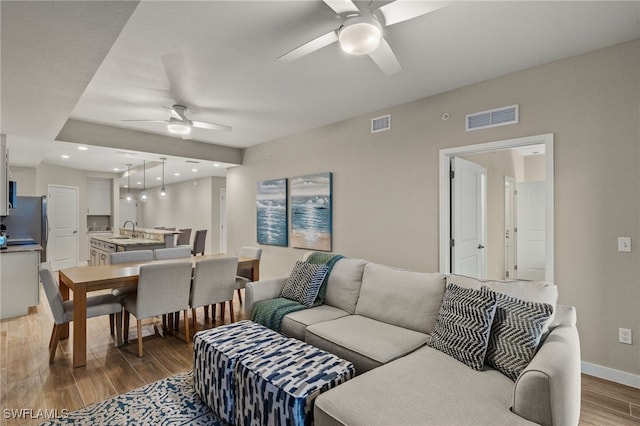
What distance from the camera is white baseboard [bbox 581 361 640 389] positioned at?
244cm

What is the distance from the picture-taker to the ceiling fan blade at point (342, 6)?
68.1 inches

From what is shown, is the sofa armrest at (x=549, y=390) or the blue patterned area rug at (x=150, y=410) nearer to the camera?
the sofa armrest at (x=549, y=390)

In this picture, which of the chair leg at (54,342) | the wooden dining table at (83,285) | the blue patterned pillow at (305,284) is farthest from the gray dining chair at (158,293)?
the blue patterned pillow at (305,284)

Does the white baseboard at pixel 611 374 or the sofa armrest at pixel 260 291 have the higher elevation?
the sofa armrest at pixel 260 291

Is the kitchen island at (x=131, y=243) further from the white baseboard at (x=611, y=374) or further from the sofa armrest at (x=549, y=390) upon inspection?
the white baseboard at (x=611, y=374)

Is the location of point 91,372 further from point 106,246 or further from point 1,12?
point 106,246

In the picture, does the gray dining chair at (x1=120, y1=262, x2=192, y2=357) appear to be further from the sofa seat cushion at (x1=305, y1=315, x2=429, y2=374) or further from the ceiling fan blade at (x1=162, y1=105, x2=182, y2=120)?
the ceiling fan blade at (x1=162, y1=105, x2=182, y2=120)

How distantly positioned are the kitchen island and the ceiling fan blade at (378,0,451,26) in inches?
207

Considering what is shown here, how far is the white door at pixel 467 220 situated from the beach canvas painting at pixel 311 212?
5.96 ft

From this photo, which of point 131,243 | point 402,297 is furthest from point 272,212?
point 402,297

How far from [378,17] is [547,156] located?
2139 millimetres

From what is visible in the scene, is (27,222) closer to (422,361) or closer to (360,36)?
→ (360,36)

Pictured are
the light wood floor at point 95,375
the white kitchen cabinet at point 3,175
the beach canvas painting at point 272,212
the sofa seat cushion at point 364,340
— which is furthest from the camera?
the beach canvas painting at point 272,212

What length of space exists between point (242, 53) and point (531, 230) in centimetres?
610
